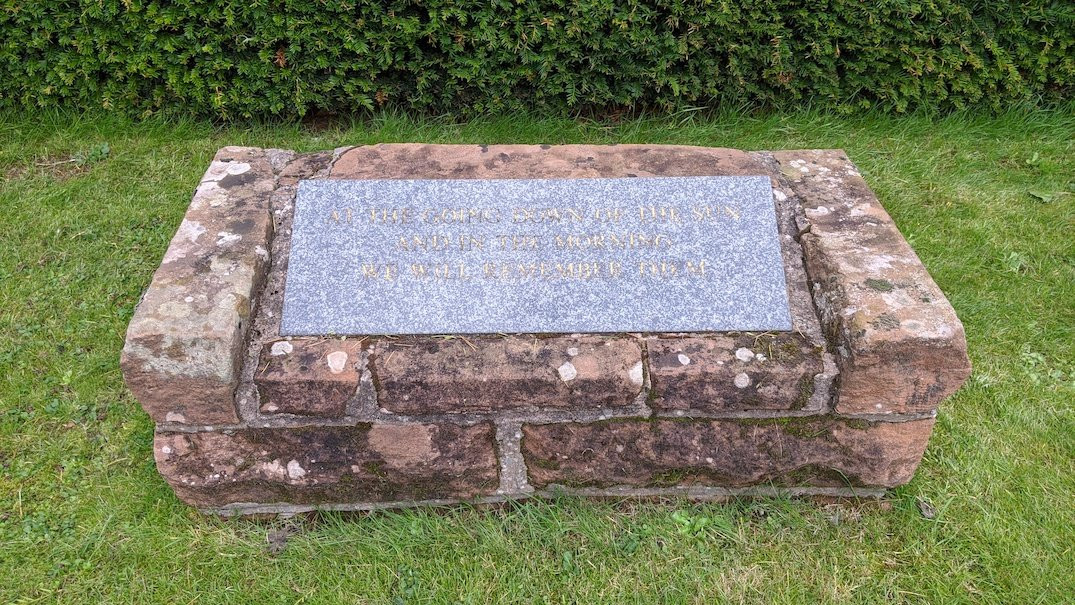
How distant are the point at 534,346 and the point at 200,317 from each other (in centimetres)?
87

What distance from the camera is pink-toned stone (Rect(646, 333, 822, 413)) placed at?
198 centimetres

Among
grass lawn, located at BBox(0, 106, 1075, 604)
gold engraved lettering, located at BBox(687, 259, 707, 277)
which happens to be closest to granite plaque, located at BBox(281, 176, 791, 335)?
gold engraved lettering, located at BBox(687, 259, 707, 277)

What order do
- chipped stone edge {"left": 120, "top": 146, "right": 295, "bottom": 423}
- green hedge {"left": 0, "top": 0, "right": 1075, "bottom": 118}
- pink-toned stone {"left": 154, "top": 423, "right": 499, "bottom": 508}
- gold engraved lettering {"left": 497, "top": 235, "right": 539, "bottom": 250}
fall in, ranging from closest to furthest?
1. chipped stone edge {"left": 120, "top": 146, "right": 295, "bottom": 423}
2. pink-toned stone {"left": 154, "top": 423, "right": 499, "bottom": 508}
3. gold engraved lettering {"left": 497, "top": 235, "right": 539, "bottom": 250}
4. green hedge {"left": 0, "top": 0, "right": 1075, "bottom": 118}

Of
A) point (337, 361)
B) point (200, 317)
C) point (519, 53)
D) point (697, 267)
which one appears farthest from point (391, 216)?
point (519, 53)

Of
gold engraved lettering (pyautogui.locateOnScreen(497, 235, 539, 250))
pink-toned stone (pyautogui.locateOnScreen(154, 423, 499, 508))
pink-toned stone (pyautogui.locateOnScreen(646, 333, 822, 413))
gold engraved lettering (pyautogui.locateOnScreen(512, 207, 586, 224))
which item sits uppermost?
gold engraved lettering (pyautogui.locateOnScreen(512, 207, 586, 224))

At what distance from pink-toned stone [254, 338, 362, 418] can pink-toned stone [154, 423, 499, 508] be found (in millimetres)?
92

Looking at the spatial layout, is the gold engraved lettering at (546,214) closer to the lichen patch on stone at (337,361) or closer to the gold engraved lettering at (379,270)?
the gold engraved lettering at (379,270)

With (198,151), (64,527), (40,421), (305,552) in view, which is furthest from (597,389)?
(198,151)

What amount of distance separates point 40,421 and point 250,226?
3.45 ft

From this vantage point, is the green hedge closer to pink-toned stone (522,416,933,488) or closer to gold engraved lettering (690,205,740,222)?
gold engraved lettering (690,205,740,222)

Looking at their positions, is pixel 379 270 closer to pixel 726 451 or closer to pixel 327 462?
pixel 327 462

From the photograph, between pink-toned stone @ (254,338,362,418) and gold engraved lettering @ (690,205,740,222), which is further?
gold engraved lettering @ (690,205,740,222)

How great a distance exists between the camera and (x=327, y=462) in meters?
2.09

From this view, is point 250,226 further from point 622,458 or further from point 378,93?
point 378,93
